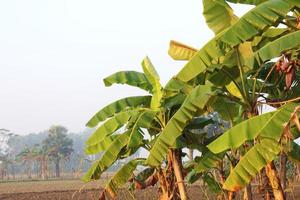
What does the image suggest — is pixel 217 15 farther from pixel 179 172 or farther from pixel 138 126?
pixel 179 172

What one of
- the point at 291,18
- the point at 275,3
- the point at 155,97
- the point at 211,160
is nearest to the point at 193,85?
→ the point at 155,97

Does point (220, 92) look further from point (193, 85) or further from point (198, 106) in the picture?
point (193, 85)

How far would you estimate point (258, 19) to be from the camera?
6.05m

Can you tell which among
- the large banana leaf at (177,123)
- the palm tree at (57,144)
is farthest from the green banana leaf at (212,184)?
the palm tree at (57,144)

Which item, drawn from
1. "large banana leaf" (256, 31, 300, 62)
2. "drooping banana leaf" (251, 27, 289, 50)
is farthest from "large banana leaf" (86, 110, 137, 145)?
"large banana leaf" (256, 31, 300, 62)

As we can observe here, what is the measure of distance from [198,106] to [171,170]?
2.80 m

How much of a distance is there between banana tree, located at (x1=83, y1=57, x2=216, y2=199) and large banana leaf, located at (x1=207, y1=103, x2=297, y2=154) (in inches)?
79.4

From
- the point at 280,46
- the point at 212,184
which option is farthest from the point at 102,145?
the point at 280,46

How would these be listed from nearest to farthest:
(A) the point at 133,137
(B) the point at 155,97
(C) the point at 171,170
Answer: (A) the point at 133,137 < (B) the point at 155,97 < (C) the point at 171,170

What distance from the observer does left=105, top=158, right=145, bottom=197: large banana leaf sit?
9445 mm

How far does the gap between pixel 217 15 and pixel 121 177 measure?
417 cm

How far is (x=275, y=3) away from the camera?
6.00 metres

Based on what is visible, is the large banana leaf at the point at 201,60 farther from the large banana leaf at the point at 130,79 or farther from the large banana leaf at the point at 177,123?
the large banana leaf at the point at 130,79

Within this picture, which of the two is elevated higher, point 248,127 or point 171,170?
point 248,127
